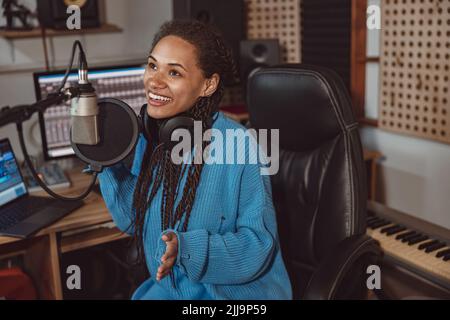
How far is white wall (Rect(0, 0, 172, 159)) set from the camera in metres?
2.24

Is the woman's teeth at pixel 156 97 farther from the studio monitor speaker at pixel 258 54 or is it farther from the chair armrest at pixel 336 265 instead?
the studio monitor speaker at pixel 258 54

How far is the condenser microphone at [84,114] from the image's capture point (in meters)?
0.87

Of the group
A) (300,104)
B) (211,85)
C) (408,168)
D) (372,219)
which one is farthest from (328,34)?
(211,85)

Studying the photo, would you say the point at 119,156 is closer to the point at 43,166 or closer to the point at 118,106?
the point at 118,106

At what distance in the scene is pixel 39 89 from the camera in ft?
6.78

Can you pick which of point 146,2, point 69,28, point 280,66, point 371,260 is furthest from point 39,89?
point 371,260

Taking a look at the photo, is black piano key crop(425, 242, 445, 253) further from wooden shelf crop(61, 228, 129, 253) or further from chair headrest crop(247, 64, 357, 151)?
wooden shelf crop(61, 228, 129, 253)

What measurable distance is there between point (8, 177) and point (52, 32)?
2.15 ft

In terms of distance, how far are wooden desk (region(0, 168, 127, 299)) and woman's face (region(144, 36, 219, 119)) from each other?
0.70 m

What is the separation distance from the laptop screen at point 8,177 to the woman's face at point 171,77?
0.87 m

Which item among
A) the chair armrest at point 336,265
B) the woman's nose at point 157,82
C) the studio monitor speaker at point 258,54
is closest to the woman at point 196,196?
the woman's nose at point 157,82

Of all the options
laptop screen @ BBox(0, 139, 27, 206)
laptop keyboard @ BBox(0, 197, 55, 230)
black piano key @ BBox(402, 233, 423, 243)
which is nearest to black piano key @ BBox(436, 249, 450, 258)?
black piano key @ BBox(402, 233, 423, 243)

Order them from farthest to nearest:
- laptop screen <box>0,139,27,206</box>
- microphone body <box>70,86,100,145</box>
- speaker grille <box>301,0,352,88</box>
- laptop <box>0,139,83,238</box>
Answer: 1. speaker grille <box>301,0,352,88</box>
2. laptop screen <box>0,139,27,206</box>
3. laptop <box>0,139,83,238</box>
4. microphone body <box>70,86,100,145</box>
